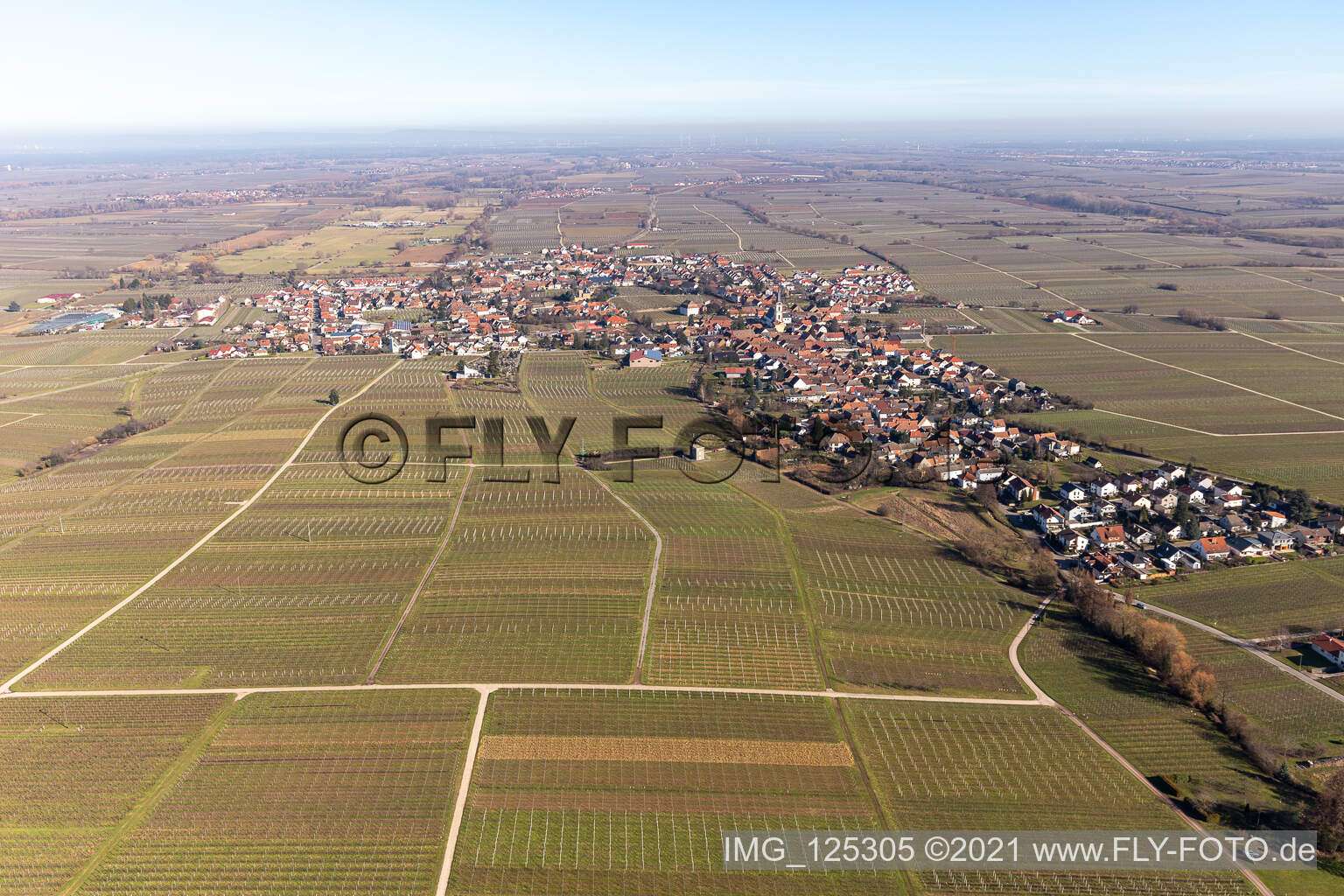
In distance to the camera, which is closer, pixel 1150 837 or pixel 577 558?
pixel 1150 837

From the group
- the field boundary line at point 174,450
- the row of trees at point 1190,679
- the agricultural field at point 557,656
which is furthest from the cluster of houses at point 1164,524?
the field boundary line at point 174,450

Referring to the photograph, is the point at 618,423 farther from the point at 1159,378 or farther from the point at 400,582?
the point at 1159,378

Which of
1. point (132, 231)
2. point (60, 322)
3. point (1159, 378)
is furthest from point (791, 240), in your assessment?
point (132, 231)

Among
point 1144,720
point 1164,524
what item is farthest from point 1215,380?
point 1144,720

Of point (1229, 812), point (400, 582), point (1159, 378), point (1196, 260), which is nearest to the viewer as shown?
point (1229, 812)

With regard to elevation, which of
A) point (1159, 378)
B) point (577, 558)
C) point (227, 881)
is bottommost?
point (227, 881)

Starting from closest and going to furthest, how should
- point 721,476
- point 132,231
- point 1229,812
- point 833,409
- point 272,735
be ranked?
point 1229,812, point 272,735, point 721,476, point 833,409, point 132,231

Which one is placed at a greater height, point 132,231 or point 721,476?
point 132,231

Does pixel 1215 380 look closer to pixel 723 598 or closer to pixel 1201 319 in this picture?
pixel 1201 319

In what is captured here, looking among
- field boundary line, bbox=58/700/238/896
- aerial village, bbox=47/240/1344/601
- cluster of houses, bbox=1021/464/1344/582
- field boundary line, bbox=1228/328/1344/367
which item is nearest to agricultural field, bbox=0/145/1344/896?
field boundary line, bbox=58/700/238/896
